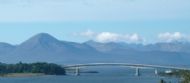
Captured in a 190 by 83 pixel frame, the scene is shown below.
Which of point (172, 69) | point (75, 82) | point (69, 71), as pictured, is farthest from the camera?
point (69, 71)

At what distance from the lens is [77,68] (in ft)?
391

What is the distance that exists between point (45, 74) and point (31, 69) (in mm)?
3452

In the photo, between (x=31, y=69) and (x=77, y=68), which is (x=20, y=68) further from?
(x=77, y=68)

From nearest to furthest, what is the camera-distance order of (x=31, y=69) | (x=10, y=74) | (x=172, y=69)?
(x=10, y=74) → (x=31, y=69) → (x=172, y=69)

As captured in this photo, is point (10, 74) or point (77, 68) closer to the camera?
point (10, 74)

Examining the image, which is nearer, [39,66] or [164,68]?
[39,66]

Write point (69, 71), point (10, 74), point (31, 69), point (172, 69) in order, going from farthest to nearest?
1. point (69, 71)
2. point (172, 69)
3. point (31, 69)
4. point (10, 74)

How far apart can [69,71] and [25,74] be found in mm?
27478

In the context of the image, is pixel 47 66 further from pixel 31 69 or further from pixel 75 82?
pixel 75 82

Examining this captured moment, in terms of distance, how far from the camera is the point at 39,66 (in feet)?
363

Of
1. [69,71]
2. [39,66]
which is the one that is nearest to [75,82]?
[39,66]

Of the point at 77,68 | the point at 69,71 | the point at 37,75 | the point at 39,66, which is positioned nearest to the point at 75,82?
the point at 37,75

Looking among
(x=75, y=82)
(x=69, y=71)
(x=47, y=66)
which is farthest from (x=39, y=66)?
(x=75, y=82)

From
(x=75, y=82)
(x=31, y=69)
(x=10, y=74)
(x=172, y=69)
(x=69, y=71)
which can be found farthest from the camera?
(x=69, y=71)
